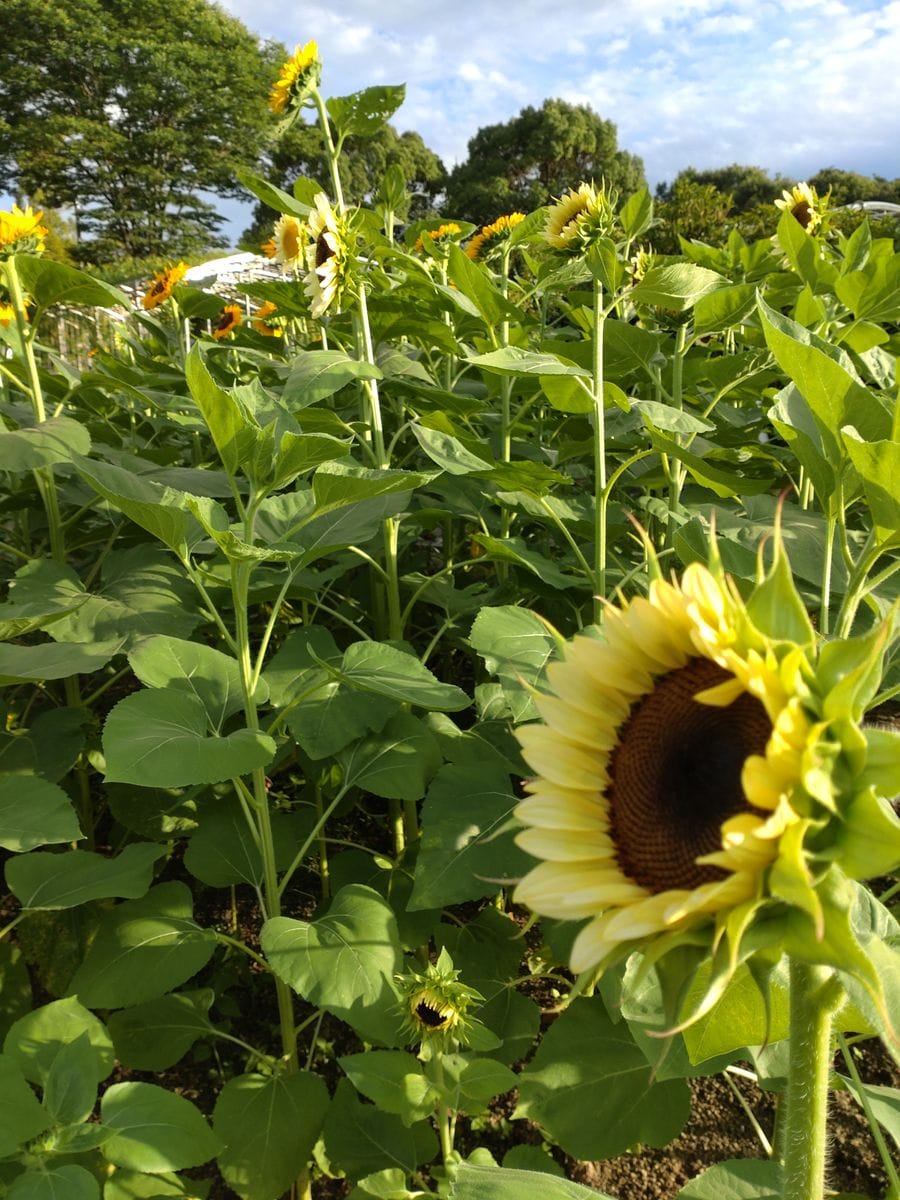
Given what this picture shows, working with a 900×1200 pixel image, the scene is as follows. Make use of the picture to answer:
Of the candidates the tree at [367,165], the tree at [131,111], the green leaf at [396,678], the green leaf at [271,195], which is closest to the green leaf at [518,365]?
the green leaf at [396,678]

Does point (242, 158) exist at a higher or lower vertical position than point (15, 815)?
higher

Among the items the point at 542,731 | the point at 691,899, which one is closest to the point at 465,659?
the point at 542,731

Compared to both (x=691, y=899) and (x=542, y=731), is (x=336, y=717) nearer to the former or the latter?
(x=542, y=731)

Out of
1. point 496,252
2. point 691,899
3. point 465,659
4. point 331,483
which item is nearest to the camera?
point 691,899

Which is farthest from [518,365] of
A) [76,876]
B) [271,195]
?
[271,195]

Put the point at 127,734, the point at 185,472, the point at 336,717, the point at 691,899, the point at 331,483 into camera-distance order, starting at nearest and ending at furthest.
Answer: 1. the point at 691,899
2. the point at 127,734
3. the point at 331,483
4. the point at 336,717
5. the point at 185,472

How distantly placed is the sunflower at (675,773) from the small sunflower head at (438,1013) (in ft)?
2.03

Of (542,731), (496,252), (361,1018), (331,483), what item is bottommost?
(361,1018)

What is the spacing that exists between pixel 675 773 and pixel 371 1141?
1006 millimetres

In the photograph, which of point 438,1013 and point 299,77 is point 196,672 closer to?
point 438,1013

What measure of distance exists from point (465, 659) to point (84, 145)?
88.4 feet

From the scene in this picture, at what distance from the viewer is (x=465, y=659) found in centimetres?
236

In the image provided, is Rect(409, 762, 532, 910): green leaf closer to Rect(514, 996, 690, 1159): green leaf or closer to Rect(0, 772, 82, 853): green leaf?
Rect(514, 996, 690, 1159): green leaf

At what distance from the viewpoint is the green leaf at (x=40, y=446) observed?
1.44 meters
